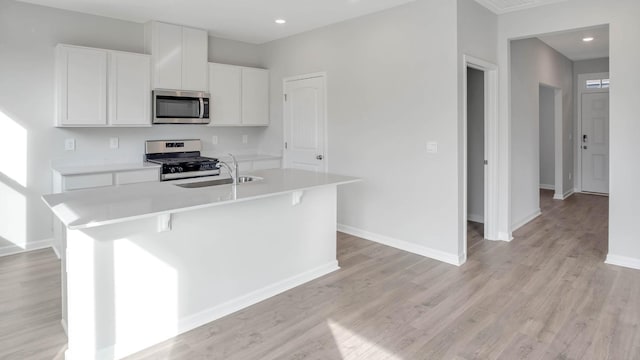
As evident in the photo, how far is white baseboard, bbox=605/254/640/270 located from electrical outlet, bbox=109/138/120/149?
5.38m

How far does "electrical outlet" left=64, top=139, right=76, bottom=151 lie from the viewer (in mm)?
4386

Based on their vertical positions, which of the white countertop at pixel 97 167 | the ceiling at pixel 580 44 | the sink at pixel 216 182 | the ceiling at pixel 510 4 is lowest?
the sink at pixel 216 182

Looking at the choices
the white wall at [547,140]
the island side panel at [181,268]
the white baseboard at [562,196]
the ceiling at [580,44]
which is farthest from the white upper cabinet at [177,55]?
the white wall at [547,140]

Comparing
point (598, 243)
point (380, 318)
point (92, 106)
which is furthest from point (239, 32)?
point (598, 243)

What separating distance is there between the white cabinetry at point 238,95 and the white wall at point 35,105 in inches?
49.1

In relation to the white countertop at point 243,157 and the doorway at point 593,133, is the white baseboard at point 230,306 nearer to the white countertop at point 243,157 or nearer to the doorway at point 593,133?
the white countertop at point 243,157

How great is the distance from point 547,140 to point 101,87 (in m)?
7.95

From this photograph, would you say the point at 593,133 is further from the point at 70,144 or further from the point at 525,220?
the point at 70,144

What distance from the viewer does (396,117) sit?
14.0ft

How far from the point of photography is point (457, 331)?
102 inches

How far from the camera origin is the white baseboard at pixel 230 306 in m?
2.30

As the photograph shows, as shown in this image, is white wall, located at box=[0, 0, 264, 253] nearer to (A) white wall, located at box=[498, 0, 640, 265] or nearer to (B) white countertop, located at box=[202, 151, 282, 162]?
(B) white countertop, located at box=[202, 151, 282, 162]

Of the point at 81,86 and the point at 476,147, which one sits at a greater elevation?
the point at 81,86

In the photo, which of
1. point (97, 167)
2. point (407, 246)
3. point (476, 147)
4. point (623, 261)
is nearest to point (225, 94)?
point (97, 167)
